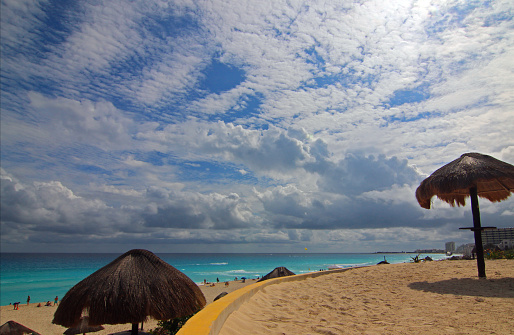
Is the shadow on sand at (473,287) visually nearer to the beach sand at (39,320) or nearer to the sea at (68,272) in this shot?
the beach sand at (39,320)

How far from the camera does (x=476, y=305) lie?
192 inches

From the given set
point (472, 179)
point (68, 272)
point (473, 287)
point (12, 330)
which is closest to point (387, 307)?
point (473, 287)

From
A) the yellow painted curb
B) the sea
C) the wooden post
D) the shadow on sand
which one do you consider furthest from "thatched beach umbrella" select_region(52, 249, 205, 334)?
the sea

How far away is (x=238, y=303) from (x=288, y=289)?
2.71m

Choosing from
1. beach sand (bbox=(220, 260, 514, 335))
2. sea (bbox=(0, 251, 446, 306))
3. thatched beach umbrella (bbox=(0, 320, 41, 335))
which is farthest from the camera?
sea (bbox=(0, 251, 446, 306))

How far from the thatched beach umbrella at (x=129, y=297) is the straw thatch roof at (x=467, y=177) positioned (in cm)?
622

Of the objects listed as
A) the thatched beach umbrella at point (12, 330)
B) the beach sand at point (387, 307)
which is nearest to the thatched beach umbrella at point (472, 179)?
the beach sand at point (387, 307)

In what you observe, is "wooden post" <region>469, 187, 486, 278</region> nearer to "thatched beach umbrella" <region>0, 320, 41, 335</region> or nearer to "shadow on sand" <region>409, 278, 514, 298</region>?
"shadow on sand" <region>409, 278, 514, 298</region>

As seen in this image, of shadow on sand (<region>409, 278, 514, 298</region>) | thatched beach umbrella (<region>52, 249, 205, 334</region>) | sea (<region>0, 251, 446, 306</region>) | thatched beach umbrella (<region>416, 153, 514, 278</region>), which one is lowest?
sea (<region>0, 251, 446, 306</region>)

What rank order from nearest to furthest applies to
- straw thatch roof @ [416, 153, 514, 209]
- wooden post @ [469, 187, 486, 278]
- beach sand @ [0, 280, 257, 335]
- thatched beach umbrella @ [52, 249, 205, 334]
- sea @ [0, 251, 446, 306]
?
thatched beach umbrella @ [52, 249, 205, 334], straw thatch roof @ [416, 153, 514, 209], wooden post @ [469, 187, 486, 278], beach sand @ [0, 280, 257, 335], sea @ [0, 251, 446, 306]

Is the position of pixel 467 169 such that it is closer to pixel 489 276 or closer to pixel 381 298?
pixel 489 276

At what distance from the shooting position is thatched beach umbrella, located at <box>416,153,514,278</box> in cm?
701

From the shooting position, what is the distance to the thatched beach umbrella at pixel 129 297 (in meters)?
5.36

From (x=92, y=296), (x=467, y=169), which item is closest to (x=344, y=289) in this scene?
(x=467, y=169)
